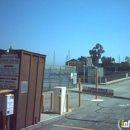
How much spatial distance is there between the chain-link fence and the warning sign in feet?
46.0

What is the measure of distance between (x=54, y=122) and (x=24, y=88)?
2.29 meters

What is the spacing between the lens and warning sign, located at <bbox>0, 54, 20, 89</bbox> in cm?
721

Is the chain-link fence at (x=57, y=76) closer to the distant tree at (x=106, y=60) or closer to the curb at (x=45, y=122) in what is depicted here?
the curb at (x=45, y=122)

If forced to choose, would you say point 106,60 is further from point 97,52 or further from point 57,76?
point 57,76

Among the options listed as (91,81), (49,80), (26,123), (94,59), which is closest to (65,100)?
(26,123)

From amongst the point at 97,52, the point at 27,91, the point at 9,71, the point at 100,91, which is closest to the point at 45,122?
the point at 27,91

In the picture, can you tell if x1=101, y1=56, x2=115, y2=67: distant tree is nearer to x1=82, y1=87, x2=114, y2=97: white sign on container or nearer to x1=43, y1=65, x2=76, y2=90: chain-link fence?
x1=43, y1=65, x2=76, y2=90: chain-link fence

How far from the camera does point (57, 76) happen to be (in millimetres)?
23359

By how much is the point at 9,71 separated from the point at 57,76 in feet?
52.6

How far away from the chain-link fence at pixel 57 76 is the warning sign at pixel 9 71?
46.0 feet

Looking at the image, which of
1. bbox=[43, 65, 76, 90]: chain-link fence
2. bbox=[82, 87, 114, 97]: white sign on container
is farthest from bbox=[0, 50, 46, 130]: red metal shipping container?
bbox=[43, 65, 76, 90]: chain-link fence

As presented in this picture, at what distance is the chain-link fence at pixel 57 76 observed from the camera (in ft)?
72.2

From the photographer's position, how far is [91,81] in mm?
33156

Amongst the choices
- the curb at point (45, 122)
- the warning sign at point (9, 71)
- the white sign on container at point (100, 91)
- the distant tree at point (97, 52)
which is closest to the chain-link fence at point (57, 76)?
the white sign on container at point (100, 91)
